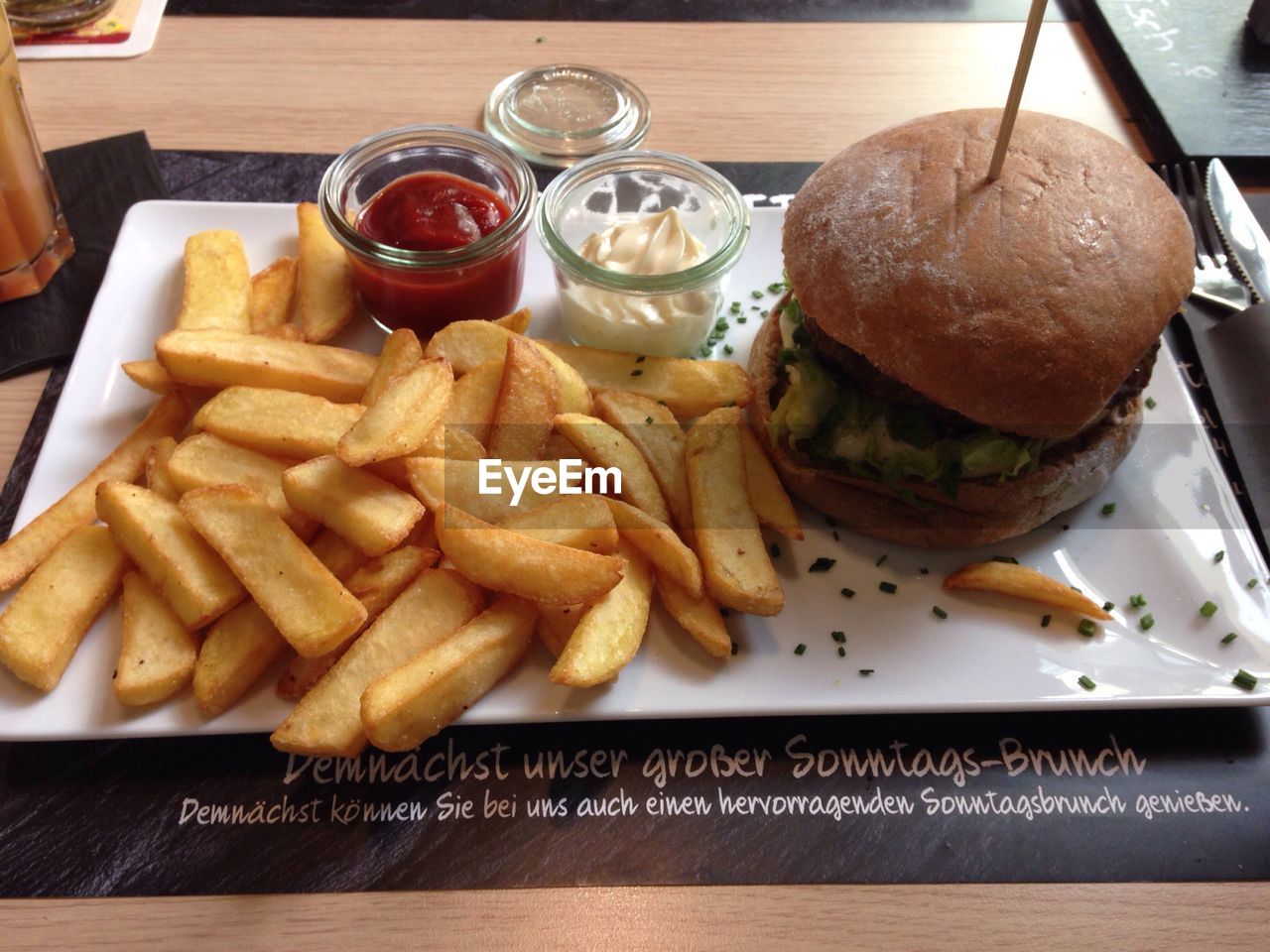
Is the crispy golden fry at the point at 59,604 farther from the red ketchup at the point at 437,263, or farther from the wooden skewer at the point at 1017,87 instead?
the wooden skewer at the point at 1017,87

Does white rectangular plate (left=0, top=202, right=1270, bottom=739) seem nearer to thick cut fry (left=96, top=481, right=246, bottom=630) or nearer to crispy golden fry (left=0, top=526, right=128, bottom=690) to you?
crispy golden fry (left=0, top=526, right=128, bottom=690)

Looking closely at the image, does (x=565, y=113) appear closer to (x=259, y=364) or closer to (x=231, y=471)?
(x=259, y=364)

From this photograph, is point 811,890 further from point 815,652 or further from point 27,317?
point 27,317

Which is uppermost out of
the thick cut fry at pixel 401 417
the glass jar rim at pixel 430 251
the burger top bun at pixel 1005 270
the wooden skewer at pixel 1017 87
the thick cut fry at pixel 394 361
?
the wooden skewer at pixel 1017 87

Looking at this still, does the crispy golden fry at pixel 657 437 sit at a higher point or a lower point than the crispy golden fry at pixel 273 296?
lower

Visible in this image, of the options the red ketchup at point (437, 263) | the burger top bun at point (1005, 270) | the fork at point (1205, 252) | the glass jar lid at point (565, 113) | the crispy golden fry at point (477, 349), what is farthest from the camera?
the glass jar lid at point (565, 113)

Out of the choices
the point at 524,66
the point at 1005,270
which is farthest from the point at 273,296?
the point at 1005,270

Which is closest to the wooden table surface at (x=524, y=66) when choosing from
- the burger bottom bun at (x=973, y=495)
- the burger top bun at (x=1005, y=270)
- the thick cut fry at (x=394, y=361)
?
the thick cut fry at (x=394, y=361)
